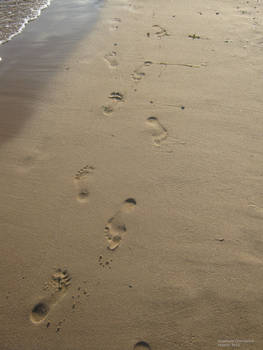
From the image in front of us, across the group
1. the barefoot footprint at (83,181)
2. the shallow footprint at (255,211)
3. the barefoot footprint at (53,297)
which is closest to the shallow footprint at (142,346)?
the barefoot footprint at (53,297)

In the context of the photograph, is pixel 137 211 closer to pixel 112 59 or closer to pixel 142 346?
pixel 142 346

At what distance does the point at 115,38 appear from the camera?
5.11m

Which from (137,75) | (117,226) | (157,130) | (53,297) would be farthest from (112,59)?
(53,297)

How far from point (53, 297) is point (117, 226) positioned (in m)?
0.79

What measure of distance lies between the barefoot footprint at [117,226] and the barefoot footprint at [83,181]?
0.40 meters

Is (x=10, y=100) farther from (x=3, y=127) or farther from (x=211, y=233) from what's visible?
(x=211, y=233)

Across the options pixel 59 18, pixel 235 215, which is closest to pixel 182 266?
pixel 235 215

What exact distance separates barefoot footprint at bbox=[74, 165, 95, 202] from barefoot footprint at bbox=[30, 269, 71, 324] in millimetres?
764

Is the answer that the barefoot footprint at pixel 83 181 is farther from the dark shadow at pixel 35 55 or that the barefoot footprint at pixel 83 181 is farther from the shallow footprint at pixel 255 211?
the shallow footprint at pixel 255 211

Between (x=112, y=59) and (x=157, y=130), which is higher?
(x=112, y=59)

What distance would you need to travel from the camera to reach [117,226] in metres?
2.32

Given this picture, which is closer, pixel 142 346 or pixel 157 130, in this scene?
pixel 142 346

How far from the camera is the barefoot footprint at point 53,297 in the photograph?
1.87 meters

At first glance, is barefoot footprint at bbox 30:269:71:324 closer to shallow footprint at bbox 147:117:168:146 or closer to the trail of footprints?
the trail of footprints
